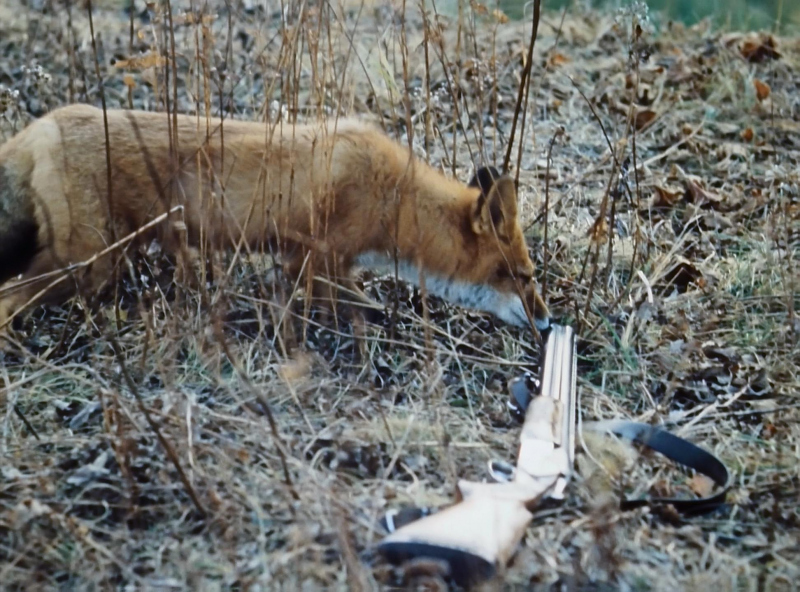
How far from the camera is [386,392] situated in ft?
13.8

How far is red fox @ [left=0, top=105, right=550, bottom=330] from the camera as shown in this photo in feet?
15.0

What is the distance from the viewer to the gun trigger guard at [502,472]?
312cm

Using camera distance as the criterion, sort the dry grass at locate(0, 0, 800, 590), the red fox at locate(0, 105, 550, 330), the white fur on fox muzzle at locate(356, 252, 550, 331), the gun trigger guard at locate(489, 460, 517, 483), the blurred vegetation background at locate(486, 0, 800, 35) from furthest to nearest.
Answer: the blurred vegetation background at locate(486, 0, 800, 35)
the white fur on fox muzzle at locate(356, 252, 550, 331)
the red fox at locate(0, 105, 550, 330)
the gun trigger guard at locate(489, 460, 517, 483)
the dry grass at locate(0, 0, 800, 590)

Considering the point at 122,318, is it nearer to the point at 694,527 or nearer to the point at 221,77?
the point at 221,77

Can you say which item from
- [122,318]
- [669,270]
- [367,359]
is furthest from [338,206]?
[669,270]

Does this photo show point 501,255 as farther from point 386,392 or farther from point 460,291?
point 386,392

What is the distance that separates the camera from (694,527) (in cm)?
324

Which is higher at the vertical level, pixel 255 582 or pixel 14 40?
pixel 14 40

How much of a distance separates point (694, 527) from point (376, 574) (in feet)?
4.03

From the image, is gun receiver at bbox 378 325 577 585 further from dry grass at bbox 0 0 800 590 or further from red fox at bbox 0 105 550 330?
red fox at bbox 0 105 550 330

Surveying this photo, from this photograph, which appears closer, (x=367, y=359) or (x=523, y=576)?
(x=523, y=576)

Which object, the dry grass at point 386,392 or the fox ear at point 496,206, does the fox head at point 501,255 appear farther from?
the dry grass at point 386,392

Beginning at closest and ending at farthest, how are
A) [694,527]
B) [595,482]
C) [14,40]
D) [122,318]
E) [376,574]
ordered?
[376,574] < [694,527] < [595,482] < [122,318] < [14,40]

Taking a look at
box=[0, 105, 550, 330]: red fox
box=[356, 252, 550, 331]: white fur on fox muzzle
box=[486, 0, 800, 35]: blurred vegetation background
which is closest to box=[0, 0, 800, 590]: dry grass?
box=[356, 252, 550, 331]: white fur on fox muzzle
